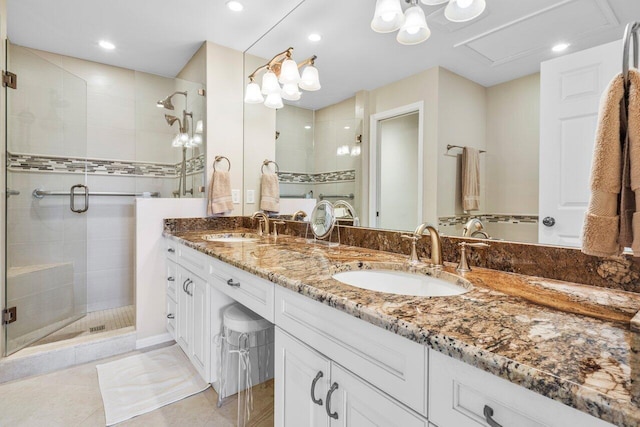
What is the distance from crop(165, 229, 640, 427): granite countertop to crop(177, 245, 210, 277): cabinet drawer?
71 cm

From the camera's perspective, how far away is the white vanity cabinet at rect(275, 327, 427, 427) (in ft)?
2.34

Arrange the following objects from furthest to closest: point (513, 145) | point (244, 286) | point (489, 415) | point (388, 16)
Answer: point (388, 16) < point (244, 286) < point (513, 145) < point (489, 415)

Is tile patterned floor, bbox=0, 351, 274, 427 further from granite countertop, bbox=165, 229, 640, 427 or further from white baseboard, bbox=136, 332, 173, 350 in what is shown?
granite countertop, bbox=165, 229, 640, 427

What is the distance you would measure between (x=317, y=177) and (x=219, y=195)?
2.97 ft

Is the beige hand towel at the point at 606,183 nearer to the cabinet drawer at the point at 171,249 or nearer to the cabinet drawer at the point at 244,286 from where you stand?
the cabinet drawer at the point at 244,286

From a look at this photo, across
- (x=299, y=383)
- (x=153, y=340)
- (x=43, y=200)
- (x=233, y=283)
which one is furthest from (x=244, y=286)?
(x=43, y=200)

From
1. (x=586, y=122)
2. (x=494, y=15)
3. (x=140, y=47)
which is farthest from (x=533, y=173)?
(x=140, y=47)

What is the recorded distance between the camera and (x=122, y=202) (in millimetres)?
3027

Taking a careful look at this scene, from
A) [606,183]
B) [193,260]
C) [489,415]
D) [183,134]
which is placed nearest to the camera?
[489,415]

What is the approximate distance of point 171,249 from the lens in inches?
89.8

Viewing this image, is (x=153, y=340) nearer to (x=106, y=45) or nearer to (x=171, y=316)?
(x=171, y=316)

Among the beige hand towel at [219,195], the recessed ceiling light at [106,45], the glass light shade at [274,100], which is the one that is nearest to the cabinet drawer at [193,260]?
the beige hand towel at [219,195]

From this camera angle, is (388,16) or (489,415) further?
(388,16)

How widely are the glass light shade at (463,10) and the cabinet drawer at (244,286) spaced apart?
122 centimetres
